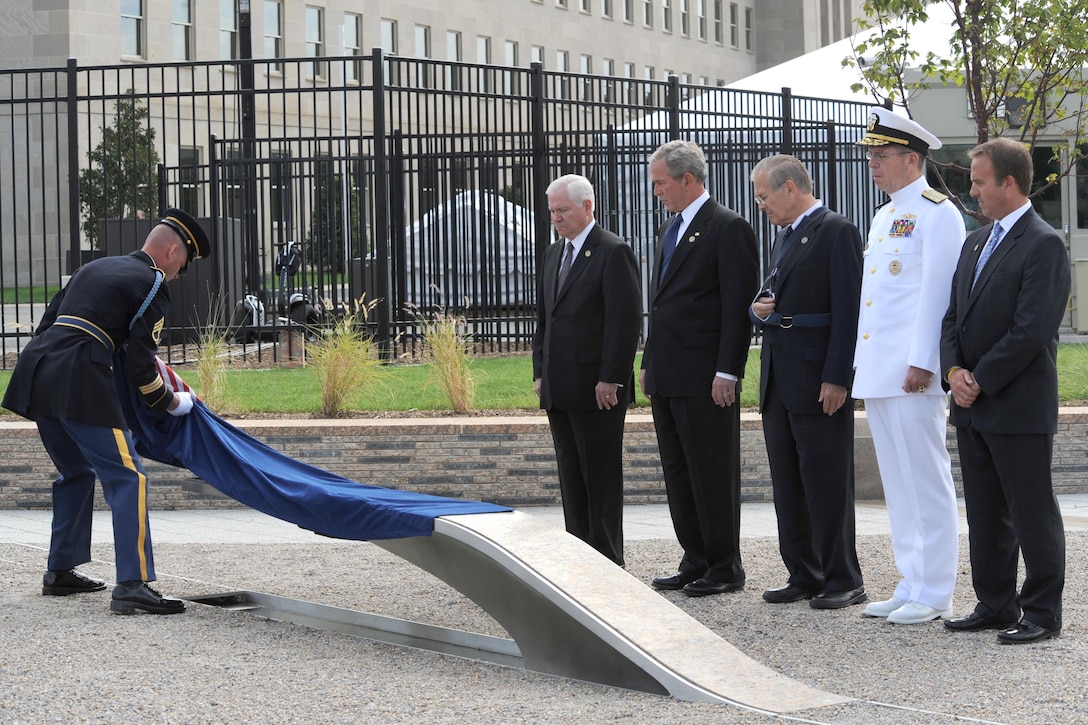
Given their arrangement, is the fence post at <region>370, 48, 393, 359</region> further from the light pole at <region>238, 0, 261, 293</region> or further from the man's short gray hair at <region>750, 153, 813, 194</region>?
the man's short gray hair at <region>750, 153, 813, 194</region>

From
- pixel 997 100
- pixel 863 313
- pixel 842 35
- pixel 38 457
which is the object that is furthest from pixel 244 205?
pixel 842 35

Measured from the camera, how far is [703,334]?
731cm

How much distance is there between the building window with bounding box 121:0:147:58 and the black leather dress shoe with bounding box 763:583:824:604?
37.0 metres

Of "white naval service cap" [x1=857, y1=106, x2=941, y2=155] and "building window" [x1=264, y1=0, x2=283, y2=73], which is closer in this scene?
"white naval service cap" [x1=857, y1=106, x2=941, y2=155]

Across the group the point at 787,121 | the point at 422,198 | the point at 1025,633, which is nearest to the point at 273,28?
the point at 787,121

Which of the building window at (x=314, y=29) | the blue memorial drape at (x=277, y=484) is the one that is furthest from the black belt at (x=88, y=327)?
the building window at (x=314, y=29)

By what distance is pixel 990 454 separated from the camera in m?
6.28

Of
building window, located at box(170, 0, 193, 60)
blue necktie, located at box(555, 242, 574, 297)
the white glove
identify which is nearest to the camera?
the white glove

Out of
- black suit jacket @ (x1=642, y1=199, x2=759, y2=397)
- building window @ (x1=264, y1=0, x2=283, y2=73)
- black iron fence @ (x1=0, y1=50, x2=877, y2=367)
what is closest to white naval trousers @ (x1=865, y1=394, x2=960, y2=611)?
black suit jacket @ (x1=642, y1=199, x2=759, y2=397)

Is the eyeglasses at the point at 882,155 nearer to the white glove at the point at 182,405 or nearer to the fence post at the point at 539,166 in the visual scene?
the white glove at the point at 182,405

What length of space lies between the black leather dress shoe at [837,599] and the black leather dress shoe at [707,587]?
489 millimetres

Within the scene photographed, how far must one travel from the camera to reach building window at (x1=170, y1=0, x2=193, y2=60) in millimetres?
42219

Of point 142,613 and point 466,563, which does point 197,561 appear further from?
point 466,563

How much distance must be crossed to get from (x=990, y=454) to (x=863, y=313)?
33.8 inches
